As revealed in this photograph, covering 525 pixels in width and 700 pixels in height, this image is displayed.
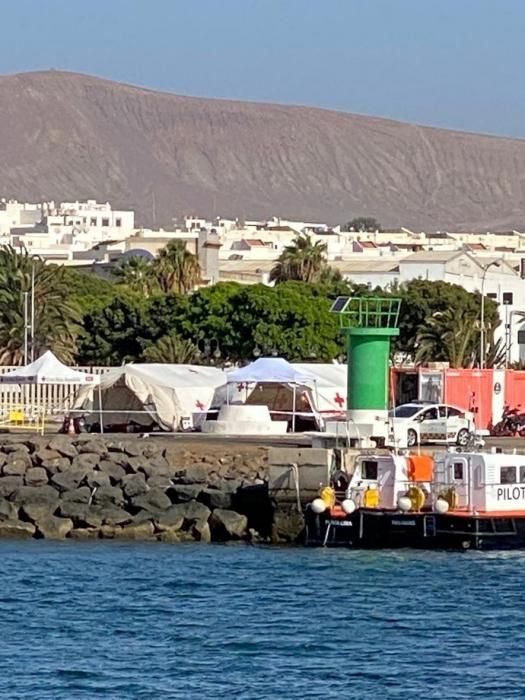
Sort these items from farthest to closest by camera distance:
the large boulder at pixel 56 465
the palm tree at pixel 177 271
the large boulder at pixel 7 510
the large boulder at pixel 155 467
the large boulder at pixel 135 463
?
the palm tree at pixel 177 271, the large boulder at pixel 56 465, the large boulder at pixel 135 463, the large boulder at pixel 155 467, the large boulder at pixel 7 510

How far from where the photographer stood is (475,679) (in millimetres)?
26297

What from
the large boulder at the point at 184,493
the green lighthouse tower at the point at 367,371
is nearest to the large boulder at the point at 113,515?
the large boulder at the point at 184,493

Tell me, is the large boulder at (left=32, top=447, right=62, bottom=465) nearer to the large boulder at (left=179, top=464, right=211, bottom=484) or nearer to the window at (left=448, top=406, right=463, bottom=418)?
the large boulder at (left=179, top=464, right=211, bottom=484)

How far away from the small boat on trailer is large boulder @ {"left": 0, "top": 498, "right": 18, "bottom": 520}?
6.78m

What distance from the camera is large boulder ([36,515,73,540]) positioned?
4125cm

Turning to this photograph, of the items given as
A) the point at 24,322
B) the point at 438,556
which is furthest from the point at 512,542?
the point at 24,322

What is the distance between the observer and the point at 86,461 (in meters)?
45.0

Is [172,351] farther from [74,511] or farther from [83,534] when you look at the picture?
[83,534]

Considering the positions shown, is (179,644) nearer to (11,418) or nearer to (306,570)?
(306,570)

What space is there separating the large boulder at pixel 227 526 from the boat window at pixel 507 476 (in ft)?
18.6

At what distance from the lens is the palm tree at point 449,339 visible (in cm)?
8450

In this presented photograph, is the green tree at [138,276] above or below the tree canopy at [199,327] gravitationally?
above

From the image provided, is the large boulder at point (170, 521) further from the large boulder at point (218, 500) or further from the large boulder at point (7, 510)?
the large boulder at point (7, 510)

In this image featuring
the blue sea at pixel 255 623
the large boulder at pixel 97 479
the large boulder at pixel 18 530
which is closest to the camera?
the blue sea at pixel 255 623
